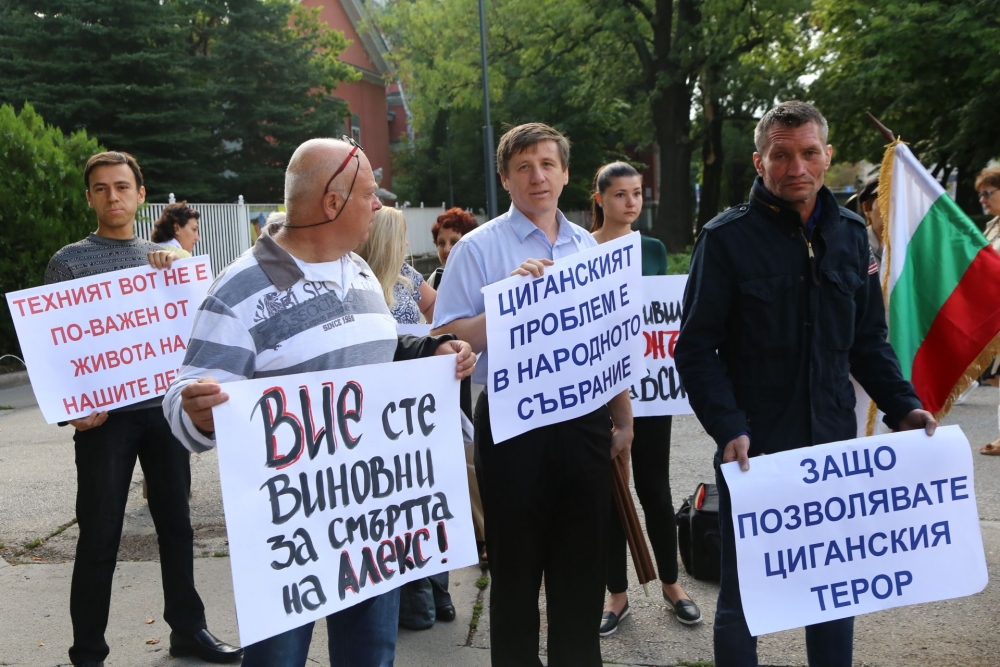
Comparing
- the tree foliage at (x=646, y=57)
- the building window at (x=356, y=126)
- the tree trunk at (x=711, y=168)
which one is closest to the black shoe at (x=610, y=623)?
the tree foliage at (x=646, y=57)

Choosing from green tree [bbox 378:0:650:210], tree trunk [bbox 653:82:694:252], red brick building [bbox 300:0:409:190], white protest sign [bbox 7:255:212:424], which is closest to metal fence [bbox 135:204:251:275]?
green tree [bbox 378:0:650:210]

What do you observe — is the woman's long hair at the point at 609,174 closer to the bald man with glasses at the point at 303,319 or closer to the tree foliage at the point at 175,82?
the bald man with glasses at the point at 303,319

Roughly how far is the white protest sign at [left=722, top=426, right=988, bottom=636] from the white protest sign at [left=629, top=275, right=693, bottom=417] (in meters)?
1.53

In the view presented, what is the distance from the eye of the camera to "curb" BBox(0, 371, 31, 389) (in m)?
12.1

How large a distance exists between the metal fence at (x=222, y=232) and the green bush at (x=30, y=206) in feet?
16.2

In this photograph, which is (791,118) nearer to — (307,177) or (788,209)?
(788,209)

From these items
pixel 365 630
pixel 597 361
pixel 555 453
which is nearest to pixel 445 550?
pixel 365 630

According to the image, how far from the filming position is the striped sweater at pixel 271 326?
242cm

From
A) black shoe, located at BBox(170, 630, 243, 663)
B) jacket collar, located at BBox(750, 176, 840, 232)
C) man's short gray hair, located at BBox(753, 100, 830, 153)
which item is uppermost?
man's short gray hair, located at BBox(753, 100, 830, 153)

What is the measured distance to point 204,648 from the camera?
391cm

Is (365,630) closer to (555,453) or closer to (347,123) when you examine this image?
(555,453)

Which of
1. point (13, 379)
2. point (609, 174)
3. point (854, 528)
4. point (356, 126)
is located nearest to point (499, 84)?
point (356, 126)

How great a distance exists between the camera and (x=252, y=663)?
8.23 feet

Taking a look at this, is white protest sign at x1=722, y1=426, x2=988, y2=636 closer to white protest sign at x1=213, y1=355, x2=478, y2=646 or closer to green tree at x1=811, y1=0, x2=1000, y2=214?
white protest sign at x1=213, y1=355, x2=478, y2=646
